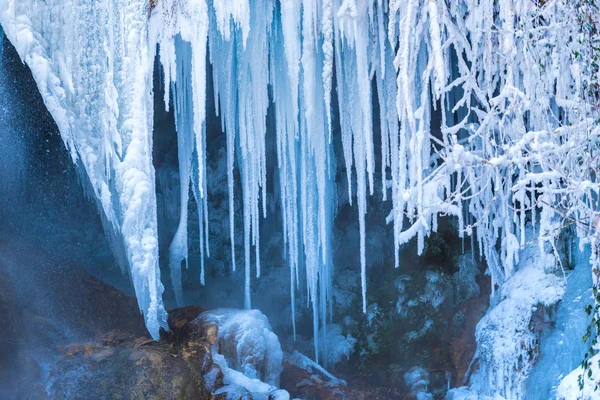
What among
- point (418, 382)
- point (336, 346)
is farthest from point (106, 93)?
point (418, 382)

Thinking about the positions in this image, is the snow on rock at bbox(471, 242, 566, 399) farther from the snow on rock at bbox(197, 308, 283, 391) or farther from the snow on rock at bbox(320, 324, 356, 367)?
the snow on rock at bbox(320, 324, 356, 367)

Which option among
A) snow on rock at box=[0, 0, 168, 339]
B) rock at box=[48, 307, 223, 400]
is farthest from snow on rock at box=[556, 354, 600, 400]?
snow on rock at box=[0, 0, 168, 339]

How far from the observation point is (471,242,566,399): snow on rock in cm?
638

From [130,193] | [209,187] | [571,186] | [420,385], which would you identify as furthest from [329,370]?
[571,186]

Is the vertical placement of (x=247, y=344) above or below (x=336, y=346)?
above

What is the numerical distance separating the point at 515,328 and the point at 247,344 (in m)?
2.86

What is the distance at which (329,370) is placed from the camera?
9.15 metres

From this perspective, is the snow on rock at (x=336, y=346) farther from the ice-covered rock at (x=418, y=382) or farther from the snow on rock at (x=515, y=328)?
the snow on rock at (x=515, y=328)

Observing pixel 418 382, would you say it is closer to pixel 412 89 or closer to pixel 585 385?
pixel 585 385

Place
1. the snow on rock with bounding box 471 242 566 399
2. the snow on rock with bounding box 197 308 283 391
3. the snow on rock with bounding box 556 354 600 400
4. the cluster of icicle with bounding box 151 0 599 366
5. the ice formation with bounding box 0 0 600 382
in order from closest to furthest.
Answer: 1. the snow on rock with bounding box 556 354 600 400
2. the cluster of icicle with bounding box 151 0 599 366
3. the ice formation with bounding box 0 0 600 382
4. the snow on rock with bounding box 471 242 566 399
5. the snow on rock with bounding box 197 308 283 391

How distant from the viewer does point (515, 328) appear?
6.63 m

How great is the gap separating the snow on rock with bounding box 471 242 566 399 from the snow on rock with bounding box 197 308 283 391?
2.33 meters

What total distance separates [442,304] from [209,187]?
164 inches

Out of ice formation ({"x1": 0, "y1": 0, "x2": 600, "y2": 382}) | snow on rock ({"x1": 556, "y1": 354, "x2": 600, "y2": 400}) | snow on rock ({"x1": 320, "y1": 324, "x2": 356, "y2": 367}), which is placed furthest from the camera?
snow on rock ({"x1": 320, "y1": 324, "x2": 356, "y2": 367})
